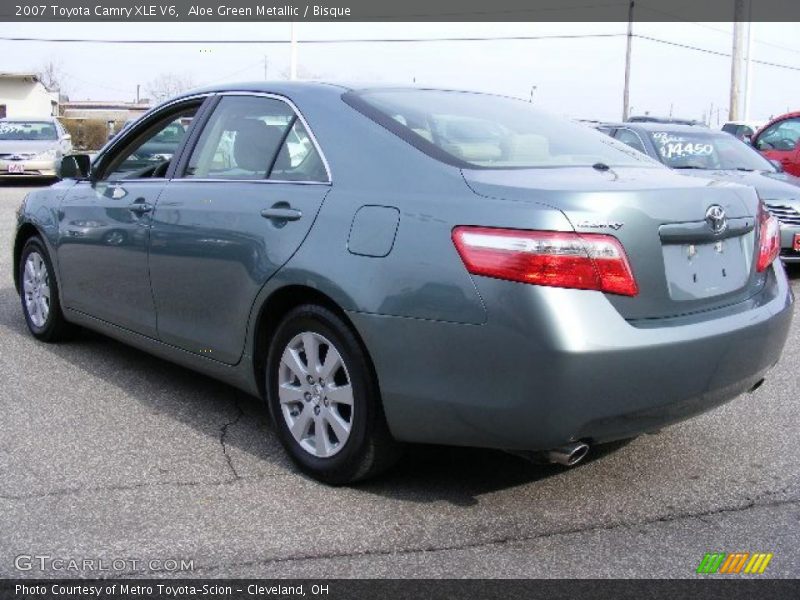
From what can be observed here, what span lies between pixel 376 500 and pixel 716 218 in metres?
1.64

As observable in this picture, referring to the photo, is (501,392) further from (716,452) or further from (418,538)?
(716,452)

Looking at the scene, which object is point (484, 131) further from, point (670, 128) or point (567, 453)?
point (670, 128)

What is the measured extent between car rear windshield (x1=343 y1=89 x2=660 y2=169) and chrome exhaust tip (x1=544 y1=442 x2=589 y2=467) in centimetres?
106

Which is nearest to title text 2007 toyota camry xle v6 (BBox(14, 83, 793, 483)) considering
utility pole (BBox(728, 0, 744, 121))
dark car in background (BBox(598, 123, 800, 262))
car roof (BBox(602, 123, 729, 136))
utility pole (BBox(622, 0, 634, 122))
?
dark car in background (BBox(598, 123, 800, 262))

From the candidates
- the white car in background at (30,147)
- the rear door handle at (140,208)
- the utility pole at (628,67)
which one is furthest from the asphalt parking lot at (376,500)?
the utility pole at (628,67)

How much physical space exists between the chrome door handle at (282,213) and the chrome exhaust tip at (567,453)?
4.42ft

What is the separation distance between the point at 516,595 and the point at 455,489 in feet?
2.74

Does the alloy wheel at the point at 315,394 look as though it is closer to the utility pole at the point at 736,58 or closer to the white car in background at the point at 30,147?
the white car in background at the point at 30,147

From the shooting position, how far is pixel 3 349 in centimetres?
570

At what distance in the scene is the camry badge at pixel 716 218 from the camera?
3256 mm

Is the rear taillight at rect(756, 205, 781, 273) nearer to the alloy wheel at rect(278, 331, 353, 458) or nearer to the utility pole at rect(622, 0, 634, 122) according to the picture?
the alloy wheel at rect(278, 331, 353, 458)

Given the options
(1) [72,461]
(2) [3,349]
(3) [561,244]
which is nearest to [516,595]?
(3) [561,244]

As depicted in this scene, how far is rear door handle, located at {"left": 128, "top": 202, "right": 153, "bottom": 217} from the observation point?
4465 mm

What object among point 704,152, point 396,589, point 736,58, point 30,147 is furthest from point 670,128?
point 736,58
